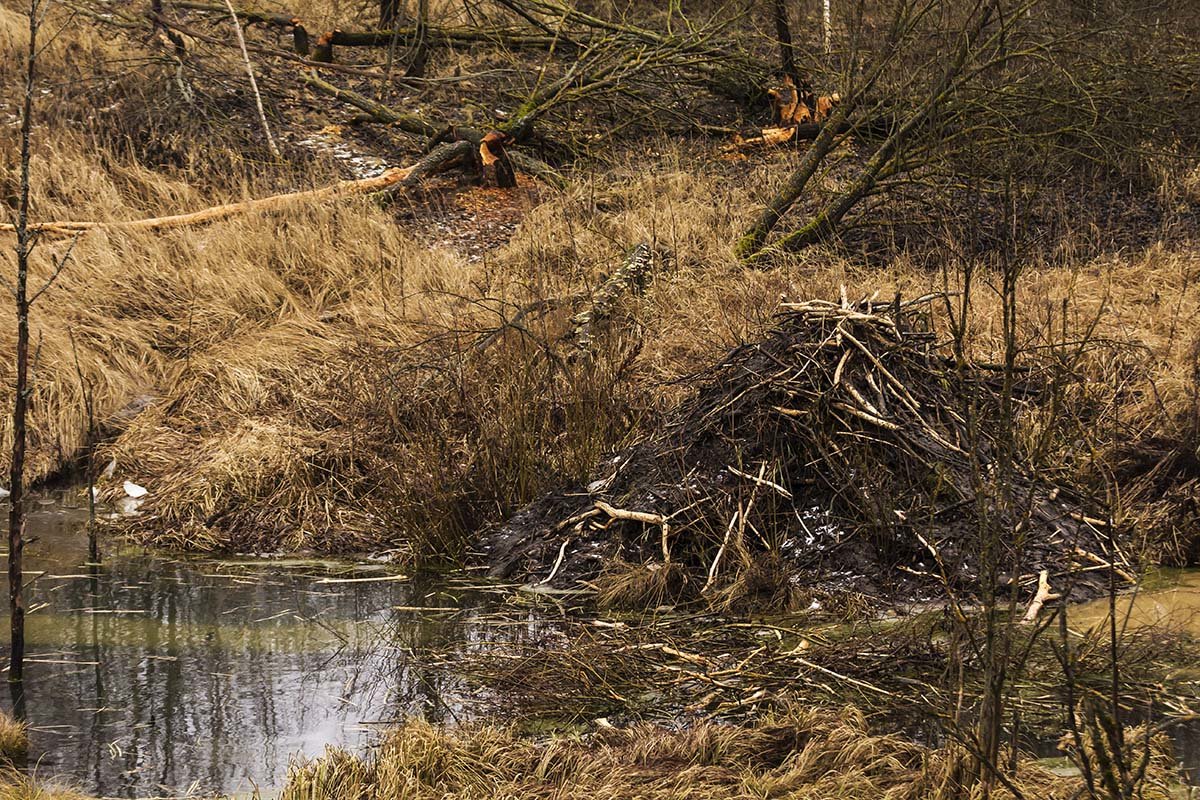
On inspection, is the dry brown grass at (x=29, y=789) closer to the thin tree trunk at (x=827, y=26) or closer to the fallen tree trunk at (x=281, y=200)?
the fallen tree trunk at (x=281, y=200)

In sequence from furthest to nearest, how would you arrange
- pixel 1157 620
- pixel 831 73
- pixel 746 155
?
pixel 746 155 < pixel 831 73 < pixel 1157 620

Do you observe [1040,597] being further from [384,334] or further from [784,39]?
[784,39]

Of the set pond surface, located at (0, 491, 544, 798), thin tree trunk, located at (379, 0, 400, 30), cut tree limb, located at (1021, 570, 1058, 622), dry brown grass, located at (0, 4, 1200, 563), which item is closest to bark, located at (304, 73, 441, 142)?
dry brown grass, located at (0, 4, 1200, 563)

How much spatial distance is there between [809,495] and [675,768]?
266 cm

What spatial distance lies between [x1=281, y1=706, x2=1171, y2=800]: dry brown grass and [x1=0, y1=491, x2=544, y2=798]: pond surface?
1.64 feet

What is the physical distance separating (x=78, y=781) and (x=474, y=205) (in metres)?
8.59

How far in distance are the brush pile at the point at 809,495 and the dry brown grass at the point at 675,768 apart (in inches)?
68.4

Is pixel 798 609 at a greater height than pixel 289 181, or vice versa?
pixel 289 181

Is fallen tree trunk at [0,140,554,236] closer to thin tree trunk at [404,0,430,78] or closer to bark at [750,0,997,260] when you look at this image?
thin tree trunk at [404,0,430,78]

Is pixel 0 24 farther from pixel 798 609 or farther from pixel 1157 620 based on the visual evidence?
pixel 1157 620

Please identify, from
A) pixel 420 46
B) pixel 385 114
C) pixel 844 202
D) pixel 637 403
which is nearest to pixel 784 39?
pixel 844 202

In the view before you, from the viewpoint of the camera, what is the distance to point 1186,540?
250 inches

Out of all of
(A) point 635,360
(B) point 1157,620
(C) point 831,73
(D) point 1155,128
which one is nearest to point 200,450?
(A) point 635,360

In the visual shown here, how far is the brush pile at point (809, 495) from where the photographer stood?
586cm
